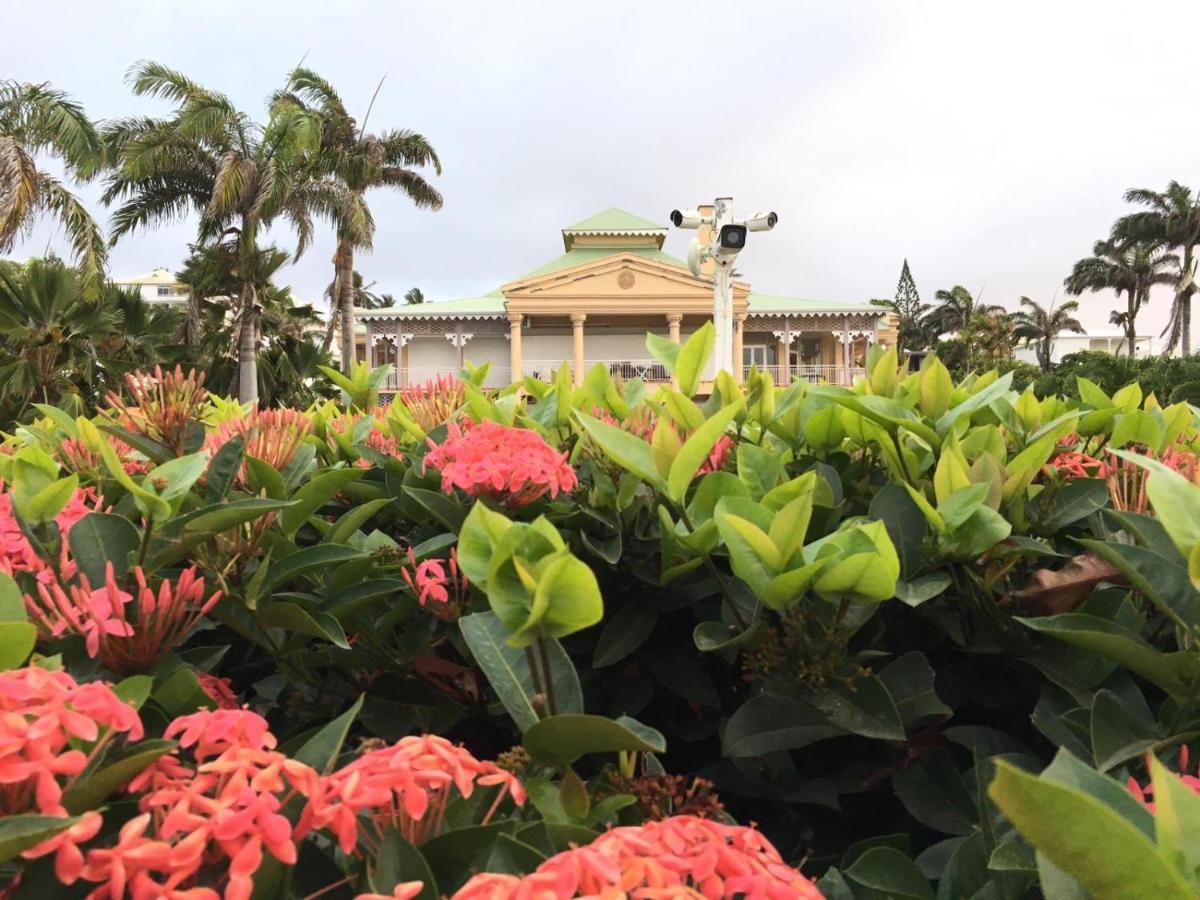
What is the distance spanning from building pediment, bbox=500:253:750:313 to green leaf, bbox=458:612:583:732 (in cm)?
3034

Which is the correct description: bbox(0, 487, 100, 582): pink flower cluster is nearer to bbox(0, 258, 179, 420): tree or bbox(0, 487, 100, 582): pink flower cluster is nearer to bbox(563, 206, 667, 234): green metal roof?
bbox(0, 258, 179, 420): tree

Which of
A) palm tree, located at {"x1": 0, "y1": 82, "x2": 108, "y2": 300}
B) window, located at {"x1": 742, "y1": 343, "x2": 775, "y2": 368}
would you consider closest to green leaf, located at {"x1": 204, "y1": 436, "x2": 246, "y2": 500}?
palm tree, located at {"x1": 0, "y1": 82, "x2": 108, "y2": 300}

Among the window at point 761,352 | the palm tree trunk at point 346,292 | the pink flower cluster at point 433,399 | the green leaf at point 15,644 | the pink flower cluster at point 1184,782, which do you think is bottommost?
the pink flower cluster at point 1184,782

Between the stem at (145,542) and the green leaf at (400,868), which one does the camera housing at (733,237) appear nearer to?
the stem at (145,542)

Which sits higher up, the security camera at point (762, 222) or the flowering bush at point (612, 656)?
the security camera at point (762, 222)

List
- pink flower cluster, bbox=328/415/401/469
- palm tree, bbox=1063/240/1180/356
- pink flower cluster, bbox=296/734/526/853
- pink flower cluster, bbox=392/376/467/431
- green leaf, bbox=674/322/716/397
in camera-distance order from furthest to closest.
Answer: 1. palm tree, bbox=1063/240/1180/356
2. pink flower cluster, bbox=392/376/467/431
3. pink flower cluster, bbox=328/415/401/469
4. green leaf, bbox=674/322/716/397
5. pink flower cluster, bbox=296/734/526/853

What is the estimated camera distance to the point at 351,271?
26.2 metres

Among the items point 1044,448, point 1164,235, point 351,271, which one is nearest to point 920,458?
point 1044,448

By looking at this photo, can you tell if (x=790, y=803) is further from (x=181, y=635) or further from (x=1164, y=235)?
(x=1164, y=235)

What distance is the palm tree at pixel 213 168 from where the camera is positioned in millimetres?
21181

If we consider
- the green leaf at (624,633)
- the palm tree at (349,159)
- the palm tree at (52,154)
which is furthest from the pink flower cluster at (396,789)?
the palm tree at (349,159)

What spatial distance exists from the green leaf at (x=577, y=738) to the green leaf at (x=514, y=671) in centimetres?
5

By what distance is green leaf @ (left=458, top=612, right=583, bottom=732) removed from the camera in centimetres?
86

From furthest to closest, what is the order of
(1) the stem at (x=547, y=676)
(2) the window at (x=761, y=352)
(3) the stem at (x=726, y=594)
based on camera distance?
1. (2) the window at (x=761, y=352)
2. (3) the stem at (x=726, y=594)
3. (1) the stem at (x=547, y=676)
